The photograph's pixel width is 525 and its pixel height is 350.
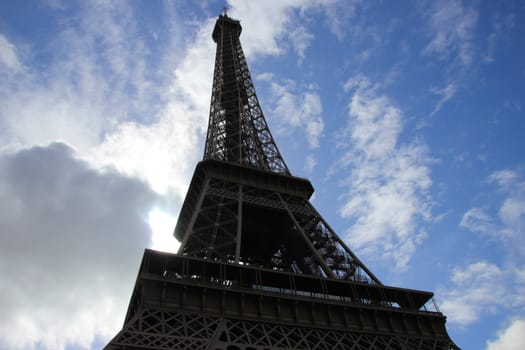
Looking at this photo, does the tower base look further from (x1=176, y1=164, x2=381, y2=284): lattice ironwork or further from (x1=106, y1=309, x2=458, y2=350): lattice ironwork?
A: (x1=176, y1=164, x2=381, y2=284): lattice ironwork

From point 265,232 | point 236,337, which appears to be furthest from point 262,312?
point 265,232

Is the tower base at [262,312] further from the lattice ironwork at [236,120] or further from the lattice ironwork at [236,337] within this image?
the lattice ironwork at [236,120]

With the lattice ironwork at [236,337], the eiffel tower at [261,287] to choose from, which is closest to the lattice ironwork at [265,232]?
the eiffel tower at [261,287]

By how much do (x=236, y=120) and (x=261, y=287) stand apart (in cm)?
2544

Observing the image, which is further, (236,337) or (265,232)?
(265,232)

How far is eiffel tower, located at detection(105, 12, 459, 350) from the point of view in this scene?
2286 cm

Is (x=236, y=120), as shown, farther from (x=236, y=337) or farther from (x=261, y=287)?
(x=236, y=337)

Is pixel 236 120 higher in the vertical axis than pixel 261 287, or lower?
higher

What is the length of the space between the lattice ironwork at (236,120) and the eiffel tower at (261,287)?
1.34 metres

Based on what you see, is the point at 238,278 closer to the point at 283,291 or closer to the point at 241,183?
the point at 283,291

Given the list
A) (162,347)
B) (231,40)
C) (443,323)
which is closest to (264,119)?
(231,40)

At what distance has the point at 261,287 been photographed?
86.4 feet

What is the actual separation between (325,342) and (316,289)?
3750mm

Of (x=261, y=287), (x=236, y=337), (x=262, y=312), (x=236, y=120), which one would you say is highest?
(x=236, y=120)
